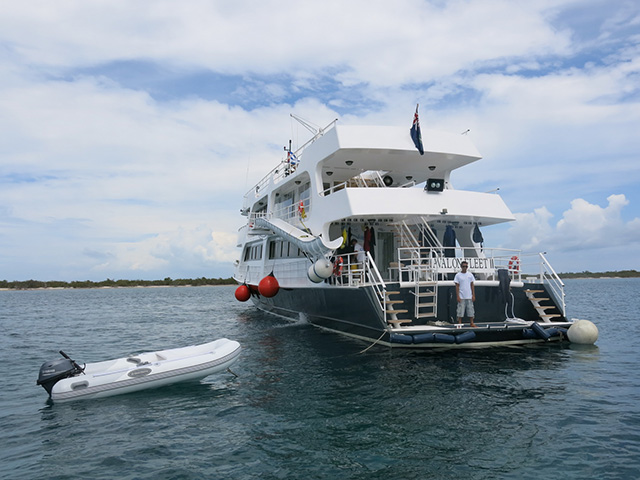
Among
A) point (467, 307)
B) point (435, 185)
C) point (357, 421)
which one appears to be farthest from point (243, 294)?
point (357, 421)

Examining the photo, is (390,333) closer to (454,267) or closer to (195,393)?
(454,267)

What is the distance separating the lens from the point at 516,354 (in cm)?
1226

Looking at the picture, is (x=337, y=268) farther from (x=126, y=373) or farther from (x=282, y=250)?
(x=126, y=373)

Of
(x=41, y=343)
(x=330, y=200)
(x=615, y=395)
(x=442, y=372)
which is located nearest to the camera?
(x=615, y=395)

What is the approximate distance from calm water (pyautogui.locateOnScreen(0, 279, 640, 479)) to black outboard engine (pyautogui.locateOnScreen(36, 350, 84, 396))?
0.45 m

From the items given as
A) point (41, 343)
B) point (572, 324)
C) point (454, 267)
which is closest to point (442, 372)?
point (454, 267)

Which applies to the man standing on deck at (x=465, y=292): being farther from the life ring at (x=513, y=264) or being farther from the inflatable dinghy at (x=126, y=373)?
the inflatable dinghy at (x=126, y=373)

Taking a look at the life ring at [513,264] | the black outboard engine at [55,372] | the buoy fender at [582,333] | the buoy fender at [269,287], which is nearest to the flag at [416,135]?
the life ring at [513,264]

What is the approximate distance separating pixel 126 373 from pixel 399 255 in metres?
8.30

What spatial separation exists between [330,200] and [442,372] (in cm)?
712

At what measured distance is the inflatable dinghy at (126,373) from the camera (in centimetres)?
912

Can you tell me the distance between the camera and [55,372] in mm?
9305

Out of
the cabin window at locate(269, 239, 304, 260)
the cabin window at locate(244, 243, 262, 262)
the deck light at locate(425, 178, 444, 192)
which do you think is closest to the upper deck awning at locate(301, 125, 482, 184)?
the deck light at locate(425, 178, 444, 192)

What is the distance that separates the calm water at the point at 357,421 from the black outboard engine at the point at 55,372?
17.5 inches
